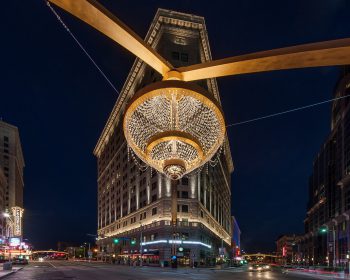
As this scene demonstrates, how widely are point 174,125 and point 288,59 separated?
441cm

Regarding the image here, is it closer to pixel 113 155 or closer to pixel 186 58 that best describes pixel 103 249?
pixel 113 155

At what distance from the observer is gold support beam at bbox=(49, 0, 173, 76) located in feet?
26.8

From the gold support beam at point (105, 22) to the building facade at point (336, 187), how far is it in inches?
2819

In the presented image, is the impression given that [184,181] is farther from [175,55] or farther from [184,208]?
[175,55]

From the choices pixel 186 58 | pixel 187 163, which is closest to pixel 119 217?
pixel 186 58

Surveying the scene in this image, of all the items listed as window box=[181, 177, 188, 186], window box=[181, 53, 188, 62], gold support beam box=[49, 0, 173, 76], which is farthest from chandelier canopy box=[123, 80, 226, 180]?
window box=[181, 53, 188, 62]

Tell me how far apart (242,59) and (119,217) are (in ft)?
436

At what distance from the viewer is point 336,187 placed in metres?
114

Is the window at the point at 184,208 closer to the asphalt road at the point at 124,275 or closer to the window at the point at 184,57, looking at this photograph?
the window at the point at 184,57

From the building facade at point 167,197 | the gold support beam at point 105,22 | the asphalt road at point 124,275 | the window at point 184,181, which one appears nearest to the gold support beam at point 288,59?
the gold support beam at point 105,22

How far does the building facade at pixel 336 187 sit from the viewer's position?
98.8 m

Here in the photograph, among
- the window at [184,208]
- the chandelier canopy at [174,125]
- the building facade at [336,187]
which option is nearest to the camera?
the chandelier canopy at [174,125]

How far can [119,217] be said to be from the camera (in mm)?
138375

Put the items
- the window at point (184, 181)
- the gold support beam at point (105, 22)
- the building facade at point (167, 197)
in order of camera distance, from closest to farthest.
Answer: the gold support beam at point (105, 22)
the building facade at point (167, 197)
the window at point (184, 181)
